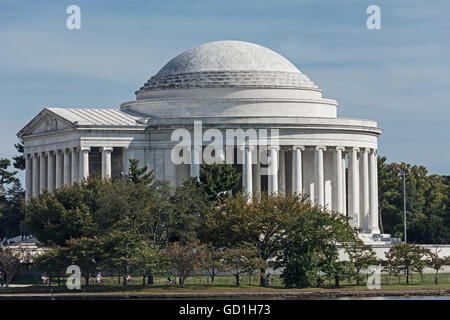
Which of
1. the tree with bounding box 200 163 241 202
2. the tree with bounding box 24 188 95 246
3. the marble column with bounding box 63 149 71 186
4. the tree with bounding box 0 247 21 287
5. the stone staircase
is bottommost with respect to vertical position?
the tree with bounding box 0 247 21 287

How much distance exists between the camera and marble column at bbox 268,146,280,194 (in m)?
196

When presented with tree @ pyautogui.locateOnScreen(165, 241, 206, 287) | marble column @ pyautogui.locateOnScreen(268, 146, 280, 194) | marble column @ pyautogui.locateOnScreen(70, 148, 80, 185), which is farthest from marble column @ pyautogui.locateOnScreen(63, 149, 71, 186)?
tree @ pyautogui.locateOnScreen(165, 241, 206, 287)

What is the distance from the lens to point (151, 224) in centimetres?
16788

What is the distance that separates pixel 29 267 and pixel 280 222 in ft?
91.2

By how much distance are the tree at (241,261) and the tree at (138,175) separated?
69.1 ft

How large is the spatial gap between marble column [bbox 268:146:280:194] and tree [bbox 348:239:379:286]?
30.2 meters

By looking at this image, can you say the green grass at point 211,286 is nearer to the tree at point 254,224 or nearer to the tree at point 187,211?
the tree at point 254,224

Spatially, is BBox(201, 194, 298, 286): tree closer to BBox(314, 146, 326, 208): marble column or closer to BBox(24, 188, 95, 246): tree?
BBox(24, 188, 95, 246): tree

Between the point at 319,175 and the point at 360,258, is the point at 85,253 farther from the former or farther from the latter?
the point at 319,175

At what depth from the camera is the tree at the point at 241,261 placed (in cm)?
16050
